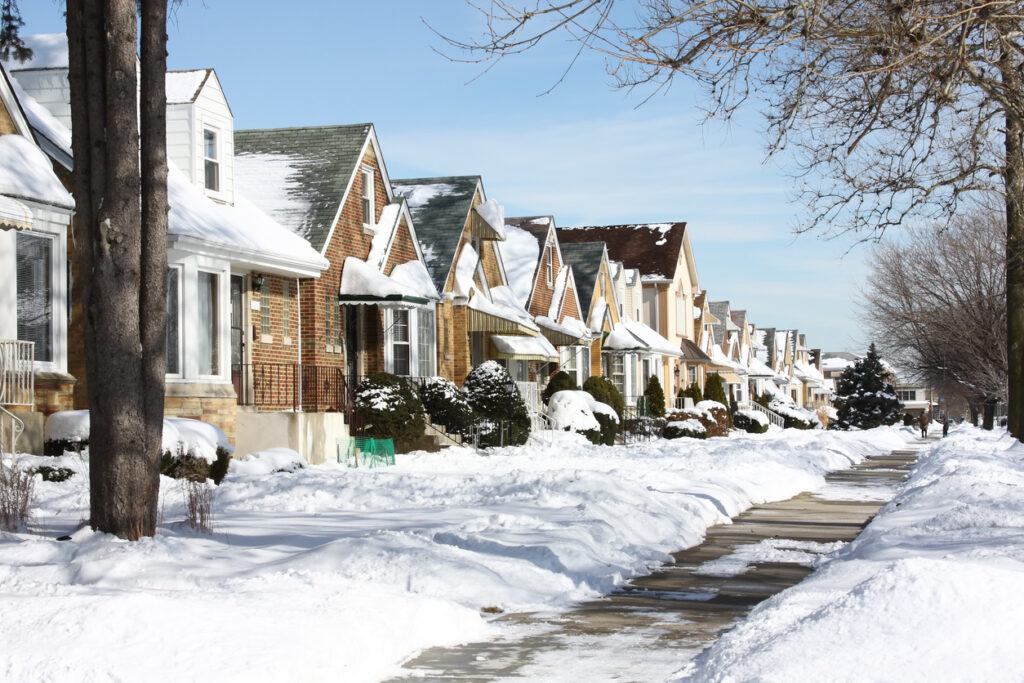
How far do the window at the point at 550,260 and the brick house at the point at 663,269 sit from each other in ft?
38.6

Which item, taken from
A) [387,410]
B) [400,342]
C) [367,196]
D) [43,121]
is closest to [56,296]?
[43,121]

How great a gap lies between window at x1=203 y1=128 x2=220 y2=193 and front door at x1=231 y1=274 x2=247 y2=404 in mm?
1817

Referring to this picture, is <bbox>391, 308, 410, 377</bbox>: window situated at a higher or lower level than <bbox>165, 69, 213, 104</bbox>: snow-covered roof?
lower

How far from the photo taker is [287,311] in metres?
23.5

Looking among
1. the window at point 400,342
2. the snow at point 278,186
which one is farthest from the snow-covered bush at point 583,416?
the snow at point 278,186

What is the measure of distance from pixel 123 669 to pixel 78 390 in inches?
509

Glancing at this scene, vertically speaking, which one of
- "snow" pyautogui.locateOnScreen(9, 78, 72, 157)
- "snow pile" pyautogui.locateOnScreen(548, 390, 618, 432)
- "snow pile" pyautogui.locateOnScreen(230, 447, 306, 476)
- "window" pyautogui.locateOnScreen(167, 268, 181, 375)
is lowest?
"snow pile" pyautogui.locateOnScreen(230, 447, 306, 476)

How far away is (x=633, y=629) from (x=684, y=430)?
3211 cm

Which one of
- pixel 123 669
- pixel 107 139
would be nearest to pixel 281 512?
pixel 107 139

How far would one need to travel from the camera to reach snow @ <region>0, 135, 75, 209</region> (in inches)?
602

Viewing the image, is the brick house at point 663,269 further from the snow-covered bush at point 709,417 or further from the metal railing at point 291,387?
the metal railing at point 291,387

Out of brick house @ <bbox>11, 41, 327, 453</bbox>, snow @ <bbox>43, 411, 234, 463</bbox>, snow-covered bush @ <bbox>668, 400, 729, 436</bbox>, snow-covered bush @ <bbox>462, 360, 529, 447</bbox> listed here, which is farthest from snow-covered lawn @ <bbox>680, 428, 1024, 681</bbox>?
snow-covered bush @ <bbox>668, 400, 729, 436</bbox>

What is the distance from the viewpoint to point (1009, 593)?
5.91 m

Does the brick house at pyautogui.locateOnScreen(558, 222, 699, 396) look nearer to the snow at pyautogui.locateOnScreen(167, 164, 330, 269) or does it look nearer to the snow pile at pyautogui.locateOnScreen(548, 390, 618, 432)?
the snow pile at pyautogui.locateOnScreen(548, 390, 618, 432)
